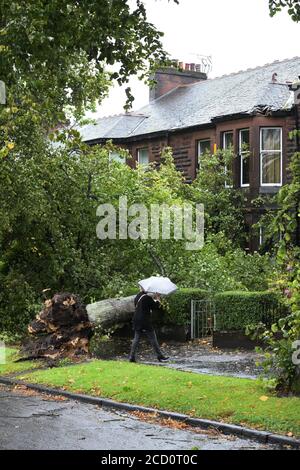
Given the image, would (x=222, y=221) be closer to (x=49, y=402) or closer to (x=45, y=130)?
(x=45, y=130)

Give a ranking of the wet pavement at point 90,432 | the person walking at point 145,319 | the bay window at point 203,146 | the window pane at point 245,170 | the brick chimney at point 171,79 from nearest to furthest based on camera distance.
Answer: the wet pavement at point 90,432, the person walking at point 145,319, the window pane at point 245,170, the bay window at point 203,146, the brick chimney at point 171,79

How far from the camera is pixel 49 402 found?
40.1 ft

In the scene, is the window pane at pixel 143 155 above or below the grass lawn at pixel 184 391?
above

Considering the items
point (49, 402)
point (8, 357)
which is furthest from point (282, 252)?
point (8, 357)

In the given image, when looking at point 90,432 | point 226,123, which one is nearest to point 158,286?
point 90,432

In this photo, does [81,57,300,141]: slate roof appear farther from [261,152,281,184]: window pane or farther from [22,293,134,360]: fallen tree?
[22,293,134,360]: fallen tree

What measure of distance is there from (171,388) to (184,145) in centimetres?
2328

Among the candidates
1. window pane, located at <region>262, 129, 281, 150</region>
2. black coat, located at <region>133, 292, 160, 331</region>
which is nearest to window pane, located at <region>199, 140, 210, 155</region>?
window pane, located at <region>262, 129, 281, 150</region>

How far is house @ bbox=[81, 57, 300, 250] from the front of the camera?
29.9m

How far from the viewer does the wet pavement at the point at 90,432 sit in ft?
28.5

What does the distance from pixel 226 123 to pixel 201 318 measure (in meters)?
14.0

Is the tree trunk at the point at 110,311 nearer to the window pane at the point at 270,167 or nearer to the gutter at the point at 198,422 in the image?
the gutter at the point at 198,422

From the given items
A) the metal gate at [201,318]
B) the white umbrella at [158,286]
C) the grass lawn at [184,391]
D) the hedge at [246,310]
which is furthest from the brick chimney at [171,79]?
the grass lawn at [184,391]

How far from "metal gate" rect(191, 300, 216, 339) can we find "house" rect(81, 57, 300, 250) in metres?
9.33
